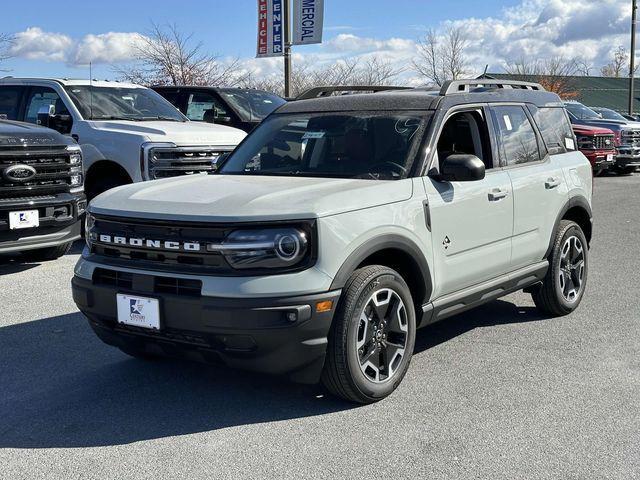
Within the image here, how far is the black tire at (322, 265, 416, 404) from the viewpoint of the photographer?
160 inches

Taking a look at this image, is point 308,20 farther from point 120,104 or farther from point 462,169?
point 462,169

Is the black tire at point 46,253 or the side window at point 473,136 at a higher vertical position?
the side window at point 473,136

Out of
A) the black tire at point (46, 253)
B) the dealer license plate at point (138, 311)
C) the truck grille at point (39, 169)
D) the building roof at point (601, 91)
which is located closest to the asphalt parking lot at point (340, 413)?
the dealer license plate at point (138, 311)

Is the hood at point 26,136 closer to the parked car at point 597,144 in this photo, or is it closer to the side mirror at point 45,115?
the side mirror at point 45,115

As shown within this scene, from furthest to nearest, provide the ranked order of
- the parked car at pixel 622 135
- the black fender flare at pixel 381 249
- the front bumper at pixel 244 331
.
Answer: the parked car at pixel 622 135 → the black fender flare at pixel 381 249 → the front bumper at pixel 244 331

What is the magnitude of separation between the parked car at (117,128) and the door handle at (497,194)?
4.39 m

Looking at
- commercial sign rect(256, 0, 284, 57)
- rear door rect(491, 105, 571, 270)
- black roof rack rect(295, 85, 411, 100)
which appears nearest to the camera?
rear door rect(491, 105, 571, 270)

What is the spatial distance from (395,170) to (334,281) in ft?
3.56

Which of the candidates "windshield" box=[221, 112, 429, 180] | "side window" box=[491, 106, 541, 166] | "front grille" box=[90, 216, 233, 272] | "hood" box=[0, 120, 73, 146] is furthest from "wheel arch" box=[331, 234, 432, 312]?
"hood" box=[0, 120, 73, 146]

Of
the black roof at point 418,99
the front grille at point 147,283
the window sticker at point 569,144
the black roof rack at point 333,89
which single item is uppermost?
the black roof rack at point 333,89

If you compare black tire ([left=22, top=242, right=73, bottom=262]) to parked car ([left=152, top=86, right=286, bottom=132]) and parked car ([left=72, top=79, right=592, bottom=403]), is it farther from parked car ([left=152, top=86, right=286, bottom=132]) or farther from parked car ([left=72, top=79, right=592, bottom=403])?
parked car ([left=152, top=86, right=286, bottom=132])

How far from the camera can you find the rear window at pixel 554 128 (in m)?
6.21

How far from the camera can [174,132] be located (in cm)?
934

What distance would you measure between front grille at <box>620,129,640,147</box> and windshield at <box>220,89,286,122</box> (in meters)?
11.3
